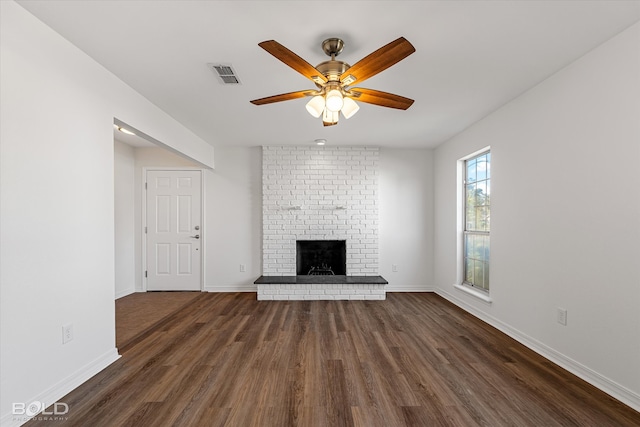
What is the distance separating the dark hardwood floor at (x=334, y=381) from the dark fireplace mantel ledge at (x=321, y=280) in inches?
39.8

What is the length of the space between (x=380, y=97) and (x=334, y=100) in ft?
1.44

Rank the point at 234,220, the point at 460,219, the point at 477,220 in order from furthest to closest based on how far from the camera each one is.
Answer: the point at 234,220 → the point at 460,219 → the point at 477,220

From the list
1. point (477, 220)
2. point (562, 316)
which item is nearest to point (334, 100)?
point (562, 316)

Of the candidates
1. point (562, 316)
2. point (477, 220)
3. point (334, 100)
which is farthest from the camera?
point (477, 220)

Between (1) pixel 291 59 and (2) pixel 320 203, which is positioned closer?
(1) pixel 291 59

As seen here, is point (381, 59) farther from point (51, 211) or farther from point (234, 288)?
point (234, 288)

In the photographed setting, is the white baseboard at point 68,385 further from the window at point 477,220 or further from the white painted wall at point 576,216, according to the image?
the window at point 477,220

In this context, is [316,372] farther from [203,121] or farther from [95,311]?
[203,121]

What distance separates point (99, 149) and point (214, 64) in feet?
3.84

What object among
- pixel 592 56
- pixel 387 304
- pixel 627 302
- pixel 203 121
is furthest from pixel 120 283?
pixel 592 56

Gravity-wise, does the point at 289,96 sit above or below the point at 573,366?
above

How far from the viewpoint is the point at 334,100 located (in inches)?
72.1

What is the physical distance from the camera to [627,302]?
75.5 inches

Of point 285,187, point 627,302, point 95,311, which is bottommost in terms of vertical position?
point 95,311
